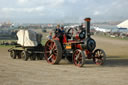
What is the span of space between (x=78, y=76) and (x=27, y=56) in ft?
17.4

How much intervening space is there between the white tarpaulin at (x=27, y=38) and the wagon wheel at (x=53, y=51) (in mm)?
1192

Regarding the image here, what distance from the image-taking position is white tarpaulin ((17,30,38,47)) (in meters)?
13.2

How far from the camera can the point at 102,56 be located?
445 inches

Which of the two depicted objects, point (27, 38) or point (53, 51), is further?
point (27, 38)

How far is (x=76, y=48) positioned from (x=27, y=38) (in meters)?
3.11

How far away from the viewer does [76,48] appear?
460 inches

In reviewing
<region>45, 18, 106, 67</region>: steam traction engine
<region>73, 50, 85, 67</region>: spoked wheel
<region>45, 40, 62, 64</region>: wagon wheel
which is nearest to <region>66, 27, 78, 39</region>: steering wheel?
<region>45, 18, 106, 67</region>: steam traction engine

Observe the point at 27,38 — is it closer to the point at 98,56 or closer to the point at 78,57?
the point at 78,57

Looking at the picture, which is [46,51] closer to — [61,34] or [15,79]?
[61,34]

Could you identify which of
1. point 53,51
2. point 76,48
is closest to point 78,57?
point 76,48

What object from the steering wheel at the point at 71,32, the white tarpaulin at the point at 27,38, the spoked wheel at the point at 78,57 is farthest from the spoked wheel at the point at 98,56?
the white tarpaulin at the point at 27,38

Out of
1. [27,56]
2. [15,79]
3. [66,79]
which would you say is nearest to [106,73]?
[66,79]

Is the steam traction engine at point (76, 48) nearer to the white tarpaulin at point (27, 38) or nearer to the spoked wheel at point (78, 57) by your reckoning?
the spoked wheel at point (78, 57)

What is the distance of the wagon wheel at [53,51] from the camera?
1128 cm
